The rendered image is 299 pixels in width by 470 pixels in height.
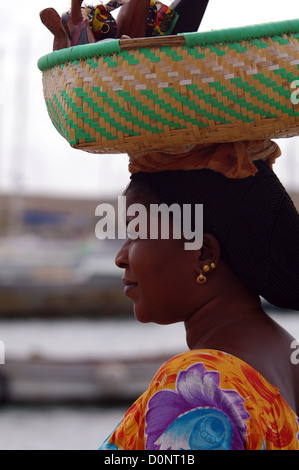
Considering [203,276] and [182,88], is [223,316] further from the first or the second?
[182,88]

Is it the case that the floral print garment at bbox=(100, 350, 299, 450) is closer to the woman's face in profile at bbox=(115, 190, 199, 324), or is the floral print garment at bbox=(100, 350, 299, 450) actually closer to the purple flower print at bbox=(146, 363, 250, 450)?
the purple flower print at bbox=(146, 363, 250, 450)

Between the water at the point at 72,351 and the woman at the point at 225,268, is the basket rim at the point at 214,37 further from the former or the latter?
the water at the point at 72,351

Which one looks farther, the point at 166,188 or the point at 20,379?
the point at 20,379

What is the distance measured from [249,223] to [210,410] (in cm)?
47

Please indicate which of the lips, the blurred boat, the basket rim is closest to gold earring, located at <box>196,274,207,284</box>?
the lips

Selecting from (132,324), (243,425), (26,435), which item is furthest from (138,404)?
(132,324)

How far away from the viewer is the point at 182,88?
147 centimetres

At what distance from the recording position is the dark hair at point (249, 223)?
166cm

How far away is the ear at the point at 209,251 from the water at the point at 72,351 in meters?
9.49

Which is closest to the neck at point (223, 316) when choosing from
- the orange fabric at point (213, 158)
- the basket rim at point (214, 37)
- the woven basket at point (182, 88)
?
the orange fabric at point (213, 158)

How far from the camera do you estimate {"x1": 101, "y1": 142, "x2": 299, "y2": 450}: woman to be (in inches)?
61.7
